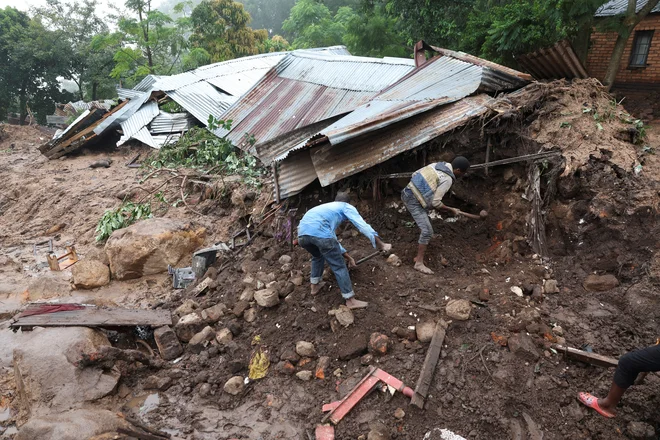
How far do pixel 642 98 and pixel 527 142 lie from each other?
9794mm

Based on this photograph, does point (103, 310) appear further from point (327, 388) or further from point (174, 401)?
point (327, 388)

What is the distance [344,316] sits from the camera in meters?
4.08

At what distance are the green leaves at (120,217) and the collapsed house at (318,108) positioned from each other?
2398 millimetres

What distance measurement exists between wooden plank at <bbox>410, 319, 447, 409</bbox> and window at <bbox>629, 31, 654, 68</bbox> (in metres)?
12.5

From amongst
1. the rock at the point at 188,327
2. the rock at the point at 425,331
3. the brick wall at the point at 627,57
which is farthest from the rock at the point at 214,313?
the brick wall at the point at 627,57

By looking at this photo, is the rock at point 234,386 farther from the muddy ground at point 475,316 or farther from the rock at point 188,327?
the rock at point 188,327

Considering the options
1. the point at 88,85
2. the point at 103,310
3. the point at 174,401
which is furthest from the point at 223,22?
the point at 174,401

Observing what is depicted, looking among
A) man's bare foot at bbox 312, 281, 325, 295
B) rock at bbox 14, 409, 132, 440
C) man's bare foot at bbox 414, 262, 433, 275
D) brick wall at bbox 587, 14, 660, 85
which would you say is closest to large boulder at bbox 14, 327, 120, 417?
rock at bbox 14, 409, 132, 440

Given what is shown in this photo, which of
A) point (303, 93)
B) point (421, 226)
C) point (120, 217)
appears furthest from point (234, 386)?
point (303, 93)

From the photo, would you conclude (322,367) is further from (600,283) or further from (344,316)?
(600,283)

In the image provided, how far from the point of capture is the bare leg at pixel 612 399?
9.56 feet

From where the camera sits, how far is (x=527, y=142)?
483 centimetres

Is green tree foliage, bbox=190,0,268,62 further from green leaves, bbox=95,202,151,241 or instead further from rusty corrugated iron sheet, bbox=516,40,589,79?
rusty corrugated iron sheet, bbox=516,40,589,79

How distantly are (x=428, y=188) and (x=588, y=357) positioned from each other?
214 cm
